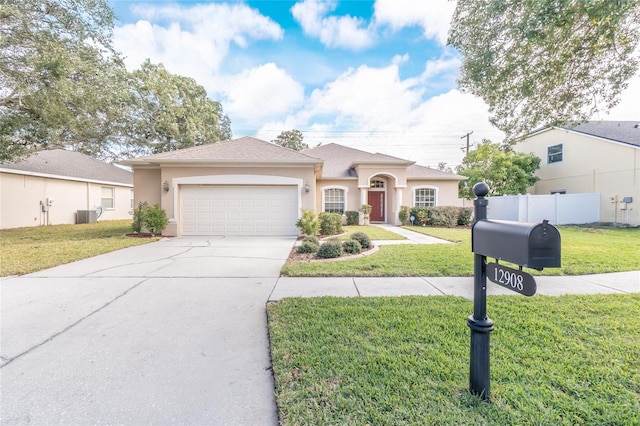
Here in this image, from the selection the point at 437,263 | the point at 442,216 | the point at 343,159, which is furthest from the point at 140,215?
the point at 442,216

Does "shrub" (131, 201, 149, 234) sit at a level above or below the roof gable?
below

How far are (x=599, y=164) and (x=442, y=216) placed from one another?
30.3 feet

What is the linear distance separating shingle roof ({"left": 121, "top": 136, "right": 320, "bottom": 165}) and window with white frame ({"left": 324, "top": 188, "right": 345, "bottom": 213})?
547cm

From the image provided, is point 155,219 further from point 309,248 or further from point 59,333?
point 59,333

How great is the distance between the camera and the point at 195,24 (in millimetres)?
8914

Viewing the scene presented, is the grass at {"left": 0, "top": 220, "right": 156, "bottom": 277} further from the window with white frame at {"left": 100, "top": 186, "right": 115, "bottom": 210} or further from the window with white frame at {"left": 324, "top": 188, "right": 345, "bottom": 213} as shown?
the window with white frame at {"left": 100, "top": 186, "right": 115, "bottom": 210}

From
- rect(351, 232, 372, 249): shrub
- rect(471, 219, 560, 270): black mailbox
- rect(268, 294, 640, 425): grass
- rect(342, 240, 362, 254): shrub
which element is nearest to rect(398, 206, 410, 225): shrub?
rect(351, 232, 372, 249): shrub

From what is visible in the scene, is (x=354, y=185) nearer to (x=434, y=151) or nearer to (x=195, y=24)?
(x=195, y=24)

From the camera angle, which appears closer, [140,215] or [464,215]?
[140,215]

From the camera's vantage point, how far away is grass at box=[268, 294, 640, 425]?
6.29ft

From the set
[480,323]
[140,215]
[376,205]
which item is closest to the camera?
[480,323]

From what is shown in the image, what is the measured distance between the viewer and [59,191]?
54.7 ft

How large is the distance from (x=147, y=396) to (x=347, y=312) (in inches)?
87.9

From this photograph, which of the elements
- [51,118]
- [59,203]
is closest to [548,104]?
[51,118]
